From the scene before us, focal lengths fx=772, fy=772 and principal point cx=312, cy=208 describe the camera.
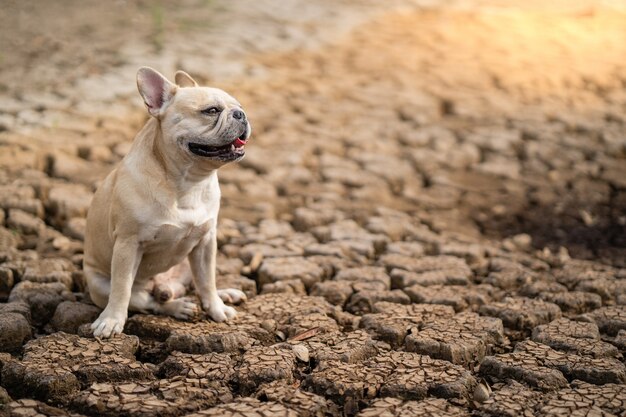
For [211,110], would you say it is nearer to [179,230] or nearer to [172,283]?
[179,230]

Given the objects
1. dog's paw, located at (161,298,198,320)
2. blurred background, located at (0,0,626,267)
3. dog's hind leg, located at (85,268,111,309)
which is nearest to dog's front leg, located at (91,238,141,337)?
dog's hind leg, located at (85,268,111,309)

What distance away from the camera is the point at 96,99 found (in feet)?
21.0

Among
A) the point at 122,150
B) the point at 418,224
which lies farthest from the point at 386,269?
the point at 122,150

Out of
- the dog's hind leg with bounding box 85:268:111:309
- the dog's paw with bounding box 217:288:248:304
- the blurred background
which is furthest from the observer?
the blurred background

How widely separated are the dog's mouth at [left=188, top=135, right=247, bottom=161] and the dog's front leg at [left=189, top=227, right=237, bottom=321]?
17.8 inches

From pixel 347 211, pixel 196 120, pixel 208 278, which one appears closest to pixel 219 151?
pixel 196 120

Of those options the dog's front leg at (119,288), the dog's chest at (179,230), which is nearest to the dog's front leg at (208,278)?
the dog's chest at (179,230)

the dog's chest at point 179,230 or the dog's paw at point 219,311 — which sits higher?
the dog's chest at point 179,230

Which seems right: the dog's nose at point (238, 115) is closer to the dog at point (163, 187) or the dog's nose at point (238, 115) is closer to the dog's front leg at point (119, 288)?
the dog at point (163, 187)

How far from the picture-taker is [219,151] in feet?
11.0

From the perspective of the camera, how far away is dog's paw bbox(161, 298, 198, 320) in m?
3.62

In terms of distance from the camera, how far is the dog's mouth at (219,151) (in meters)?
3.32

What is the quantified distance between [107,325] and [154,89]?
105 centimetres

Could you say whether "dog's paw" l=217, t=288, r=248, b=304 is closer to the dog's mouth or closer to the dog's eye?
the dog's mouth
